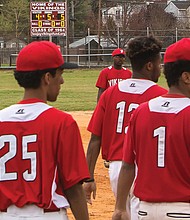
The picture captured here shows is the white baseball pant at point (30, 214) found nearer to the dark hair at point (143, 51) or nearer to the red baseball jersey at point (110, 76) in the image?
the dark hair at point (143, 51)

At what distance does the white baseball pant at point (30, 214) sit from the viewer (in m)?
3.42

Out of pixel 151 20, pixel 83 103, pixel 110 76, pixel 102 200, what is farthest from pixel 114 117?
pixel 151 20

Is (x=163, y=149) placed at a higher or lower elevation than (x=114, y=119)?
higher

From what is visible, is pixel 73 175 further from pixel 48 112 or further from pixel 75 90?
pixel 75 90

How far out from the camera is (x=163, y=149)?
364 centimetres

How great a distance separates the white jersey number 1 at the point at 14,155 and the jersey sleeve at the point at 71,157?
0.48 feet

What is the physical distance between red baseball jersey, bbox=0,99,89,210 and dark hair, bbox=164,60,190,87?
0.67 metres

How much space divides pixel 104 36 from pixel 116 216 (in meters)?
55.2

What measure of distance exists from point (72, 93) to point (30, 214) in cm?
2338

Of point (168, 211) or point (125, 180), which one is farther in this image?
point (125, 180)

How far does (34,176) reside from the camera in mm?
3420

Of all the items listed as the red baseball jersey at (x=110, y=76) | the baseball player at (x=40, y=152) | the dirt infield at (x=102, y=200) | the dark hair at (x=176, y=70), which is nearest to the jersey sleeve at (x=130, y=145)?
the dark hair at (x=176, y=70)

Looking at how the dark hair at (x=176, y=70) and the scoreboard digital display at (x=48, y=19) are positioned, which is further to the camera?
the scoreboard digital display at (x=48, y=19)

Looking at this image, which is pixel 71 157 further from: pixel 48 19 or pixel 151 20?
pixel 151 20
